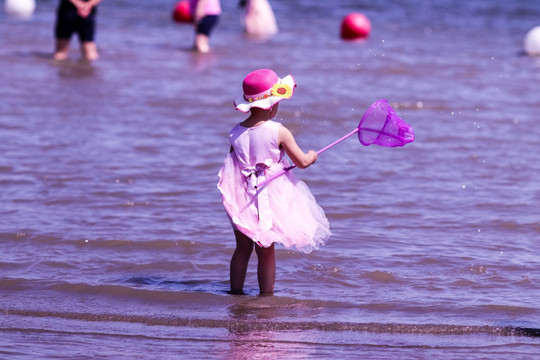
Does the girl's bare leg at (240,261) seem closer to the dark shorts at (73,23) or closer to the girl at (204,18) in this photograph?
the dark shorts at (73,23)

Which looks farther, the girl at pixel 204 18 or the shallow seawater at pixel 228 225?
the girl at pixel 204 18

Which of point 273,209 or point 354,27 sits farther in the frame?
point 354,27

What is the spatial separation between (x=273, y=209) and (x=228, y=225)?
71.3 inches

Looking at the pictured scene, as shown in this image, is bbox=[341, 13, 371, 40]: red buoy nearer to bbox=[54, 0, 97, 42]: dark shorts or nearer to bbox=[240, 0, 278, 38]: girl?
bbox=[240, 0, 278, 38]: girl

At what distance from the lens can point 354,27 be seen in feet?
65.2

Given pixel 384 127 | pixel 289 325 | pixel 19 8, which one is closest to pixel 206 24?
pixel 19 8

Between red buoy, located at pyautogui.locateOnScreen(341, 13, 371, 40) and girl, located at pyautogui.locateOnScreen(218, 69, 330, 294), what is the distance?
1399cm

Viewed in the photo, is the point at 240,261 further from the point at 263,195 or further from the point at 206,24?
the point at 206,24

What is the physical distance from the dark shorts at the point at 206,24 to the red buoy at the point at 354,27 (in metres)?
3.35

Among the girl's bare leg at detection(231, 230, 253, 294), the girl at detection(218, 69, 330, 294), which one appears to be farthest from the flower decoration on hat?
the girl's bare leg at detection(231, 230, 253, 294)

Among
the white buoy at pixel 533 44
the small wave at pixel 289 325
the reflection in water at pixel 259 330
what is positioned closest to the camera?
the reflection in water at pixel 259 330

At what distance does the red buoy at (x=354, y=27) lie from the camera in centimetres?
1980

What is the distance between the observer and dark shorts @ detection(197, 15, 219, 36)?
17.2 meters

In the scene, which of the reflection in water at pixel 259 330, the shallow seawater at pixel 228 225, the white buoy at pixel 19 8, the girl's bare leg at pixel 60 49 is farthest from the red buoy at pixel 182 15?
the reflection in water at pixel 259 330
